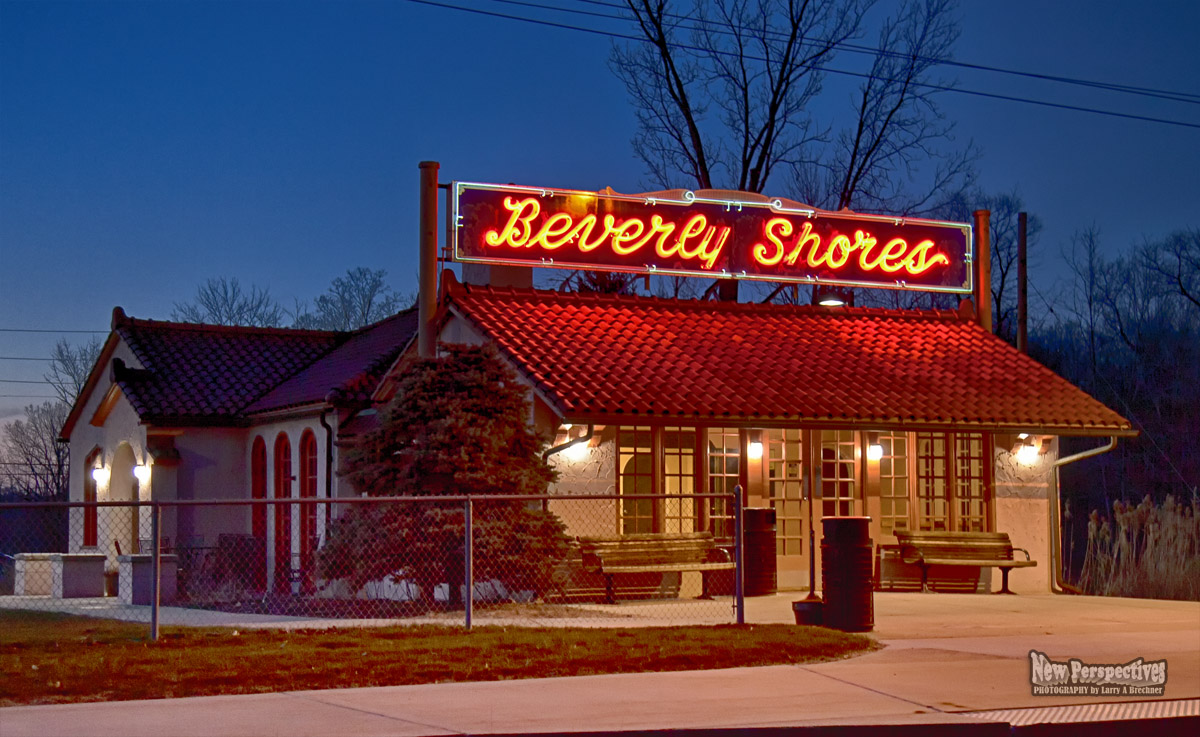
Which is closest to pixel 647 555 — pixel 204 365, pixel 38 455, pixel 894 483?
pixel 894 483

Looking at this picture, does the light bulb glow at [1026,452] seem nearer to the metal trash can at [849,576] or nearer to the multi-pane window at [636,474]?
the multi-pane window at [636,474]

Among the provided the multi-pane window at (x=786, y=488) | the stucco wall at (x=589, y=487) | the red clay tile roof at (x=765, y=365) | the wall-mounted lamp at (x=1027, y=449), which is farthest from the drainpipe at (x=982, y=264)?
the stucco wall at (x=589, y=487)

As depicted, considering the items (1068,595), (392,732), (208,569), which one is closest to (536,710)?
(392,732)

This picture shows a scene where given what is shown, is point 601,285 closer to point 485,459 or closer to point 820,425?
point 820,425

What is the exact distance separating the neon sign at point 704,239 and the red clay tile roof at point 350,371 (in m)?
3.07

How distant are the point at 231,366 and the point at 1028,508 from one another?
16719mm

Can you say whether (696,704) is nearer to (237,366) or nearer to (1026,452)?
(1026,452)

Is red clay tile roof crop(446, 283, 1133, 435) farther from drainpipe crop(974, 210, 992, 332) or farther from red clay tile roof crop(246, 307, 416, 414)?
red clay tile roof crop(246, 307, 416, 414)

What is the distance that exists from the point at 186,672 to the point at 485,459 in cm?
677

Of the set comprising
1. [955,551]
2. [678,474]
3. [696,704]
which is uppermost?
[678,474]

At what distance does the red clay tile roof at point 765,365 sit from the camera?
2009 centimetres

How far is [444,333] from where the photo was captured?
2259cm

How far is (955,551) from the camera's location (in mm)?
21859

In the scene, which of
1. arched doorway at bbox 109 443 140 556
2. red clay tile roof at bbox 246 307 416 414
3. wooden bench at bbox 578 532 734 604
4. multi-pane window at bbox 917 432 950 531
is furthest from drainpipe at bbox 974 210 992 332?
arched doorway at bbox 109 443 140 556
